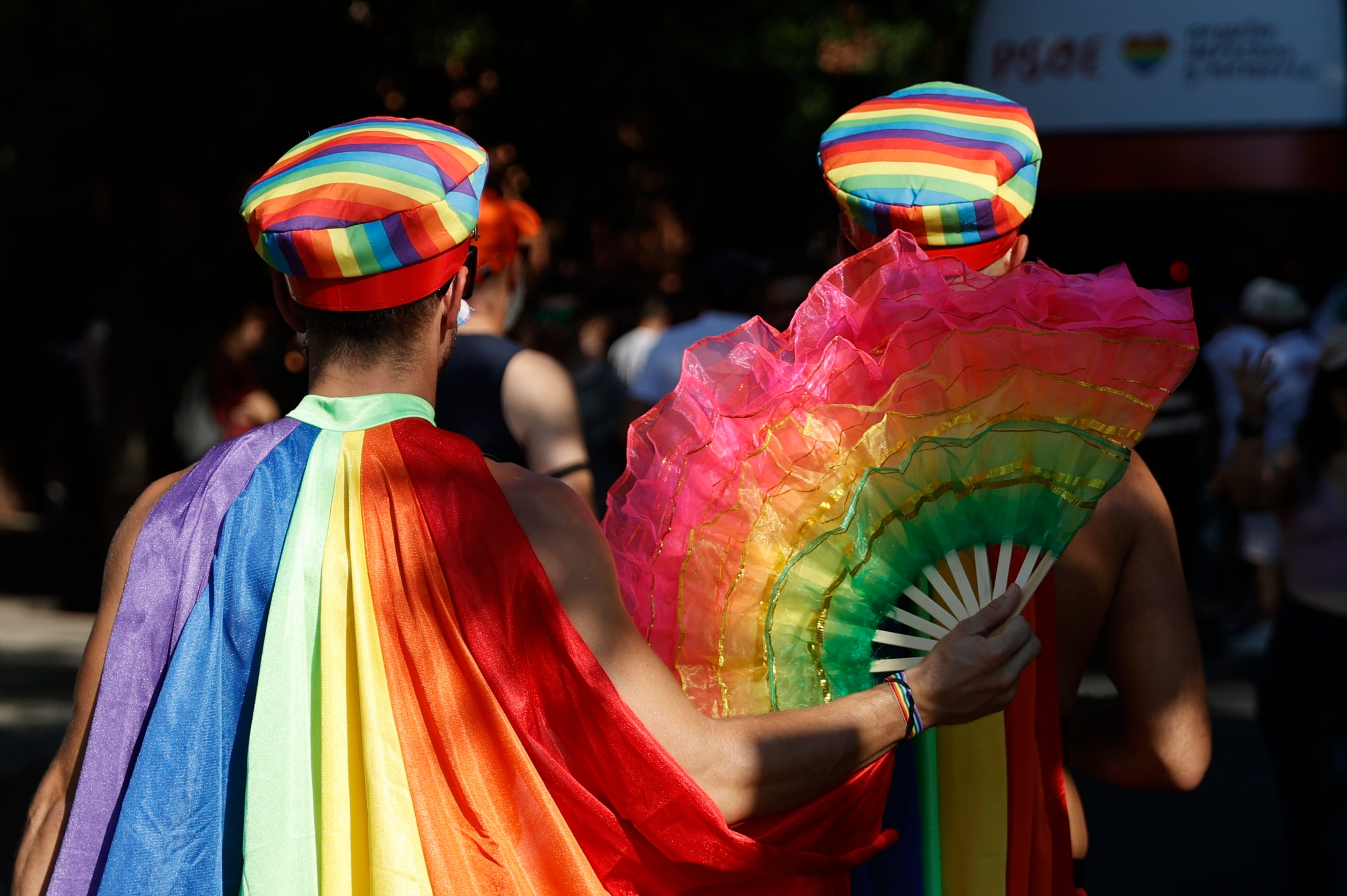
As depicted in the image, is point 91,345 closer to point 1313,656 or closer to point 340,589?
point 1313,656

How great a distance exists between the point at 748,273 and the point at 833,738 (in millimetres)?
5135

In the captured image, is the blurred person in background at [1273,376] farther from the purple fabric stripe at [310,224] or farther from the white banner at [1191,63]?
the purple fabric stripe at [310,224]

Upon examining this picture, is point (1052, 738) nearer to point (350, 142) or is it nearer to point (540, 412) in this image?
point (350, 142)

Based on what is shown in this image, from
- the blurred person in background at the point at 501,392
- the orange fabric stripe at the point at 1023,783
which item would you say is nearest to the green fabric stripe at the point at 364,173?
the orange fabric stripe at the point at 1023,783

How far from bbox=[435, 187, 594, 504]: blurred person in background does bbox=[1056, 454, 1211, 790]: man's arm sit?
172cm

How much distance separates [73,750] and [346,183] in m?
0.79

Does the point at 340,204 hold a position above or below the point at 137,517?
above

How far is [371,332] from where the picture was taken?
1858 mm

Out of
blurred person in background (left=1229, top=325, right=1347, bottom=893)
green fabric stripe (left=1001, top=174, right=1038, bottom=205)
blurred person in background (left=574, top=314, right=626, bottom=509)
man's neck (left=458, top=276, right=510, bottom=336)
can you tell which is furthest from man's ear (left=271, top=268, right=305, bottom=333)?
blurred person in background (left=574, top=314, right=626, bottom=509)

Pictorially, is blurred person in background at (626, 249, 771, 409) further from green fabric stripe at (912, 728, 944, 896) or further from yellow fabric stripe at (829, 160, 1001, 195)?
green fabric stripe at (912, 728, 944, 896)

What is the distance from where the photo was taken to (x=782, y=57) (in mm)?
11703

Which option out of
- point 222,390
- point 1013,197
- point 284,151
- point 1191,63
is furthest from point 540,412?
point 1191,63

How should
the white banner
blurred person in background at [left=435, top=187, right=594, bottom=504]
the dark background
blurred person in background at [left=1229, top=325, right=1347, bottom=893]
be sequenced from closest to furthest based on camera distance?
blurred person in background at [left=435, top=187, right=594, bottom=504] < blurred person in background at [left=1229, top=325, right=1347, bottom=893] < the dark background < the white banner

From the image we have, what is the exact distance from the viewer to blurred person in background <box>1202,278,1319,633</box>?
26.9ft
